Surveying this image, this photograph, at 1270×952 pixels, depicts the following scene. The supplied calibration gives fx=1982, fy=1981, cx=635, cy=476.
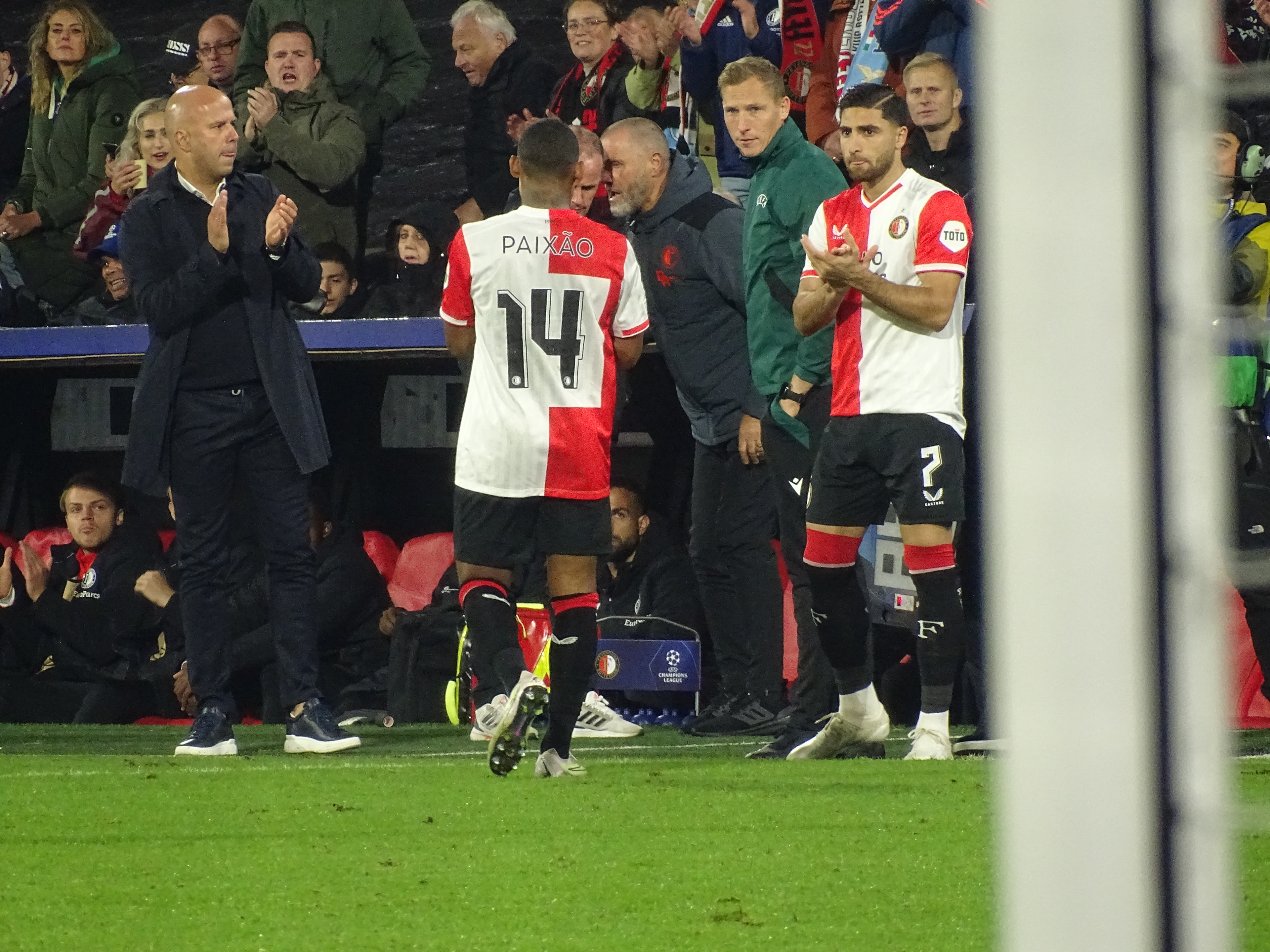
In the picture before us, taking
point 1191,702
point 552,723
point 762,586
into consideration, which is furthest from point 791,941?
point 762,586

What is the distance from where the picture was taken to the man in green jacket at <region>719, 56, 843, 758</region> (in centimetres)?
615

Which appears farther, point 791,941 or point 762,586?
point 762,586

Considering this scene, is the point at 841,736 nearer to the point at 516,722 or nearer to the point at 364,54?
the point at 516,722

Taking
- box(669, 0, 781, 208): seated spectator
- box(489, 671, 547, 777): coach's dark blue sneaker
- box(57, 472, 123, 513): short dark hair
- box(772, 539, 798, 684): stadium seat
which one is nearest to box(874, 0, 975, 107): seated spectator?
box(669, 0, 781, 208): seated spectator

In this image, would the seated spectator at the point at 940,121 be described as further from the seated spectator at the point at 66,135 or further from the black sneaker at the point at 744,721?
the seated spectator at the point at 66,135

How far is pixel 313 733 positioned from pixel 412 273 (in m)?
3.01

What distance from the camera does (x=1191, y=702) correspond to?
1451 mm

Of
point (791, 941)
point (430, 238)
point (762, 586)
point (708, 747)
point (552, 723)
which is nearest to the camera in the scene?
point (791, 941)

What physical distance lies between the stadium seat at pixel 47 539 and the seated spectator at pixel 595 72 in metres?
3.00

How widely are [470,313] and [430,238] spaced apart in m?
3.50

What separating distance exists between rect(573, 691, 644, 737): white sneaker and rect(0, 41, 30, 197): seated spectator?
16.8 ft

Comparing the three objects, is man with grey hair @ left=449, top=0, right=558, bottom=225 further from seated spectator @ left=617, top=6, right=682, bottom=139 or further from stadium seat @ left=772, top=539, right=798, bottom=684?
stadium seat @ left=772, top=539, right=798, bottom=684

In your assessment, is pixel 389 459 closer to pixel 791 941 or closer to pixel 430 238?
pixel 430 238

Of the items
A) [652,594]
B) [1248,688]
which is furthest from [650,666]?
[1248,688]
